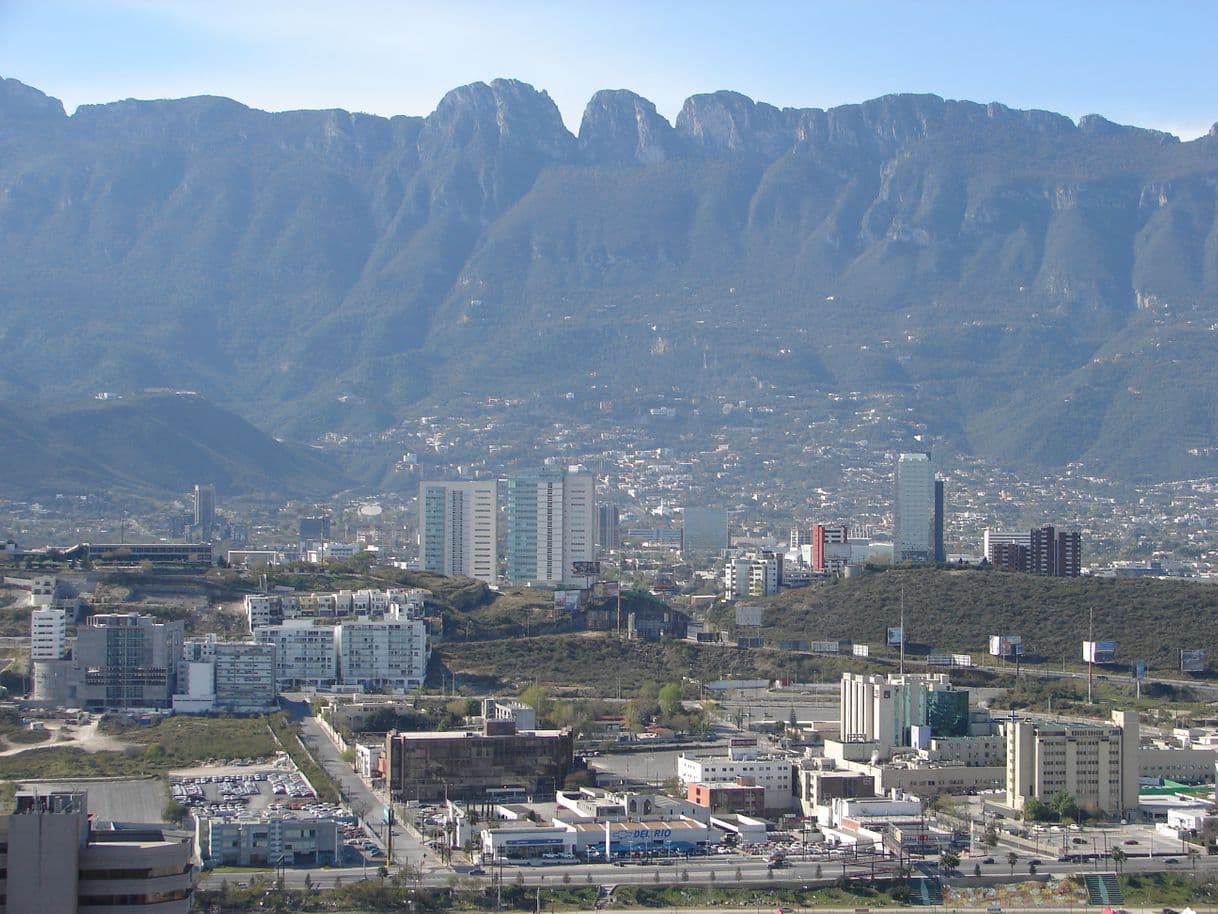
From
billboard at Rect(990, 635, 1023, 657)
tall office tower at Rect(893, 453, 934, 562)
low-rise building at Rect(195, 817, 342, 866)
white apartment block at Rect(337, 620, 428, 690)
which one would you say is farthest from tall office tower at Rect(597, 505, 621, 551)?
low-rise building at Rect(195, 817, 342, 866)

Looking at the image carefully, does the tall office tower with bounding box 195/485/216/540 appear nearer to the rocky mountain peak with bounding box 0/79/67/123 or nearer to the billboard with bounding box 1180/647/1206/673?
the billboard with bounding box 1180/647/1206/673

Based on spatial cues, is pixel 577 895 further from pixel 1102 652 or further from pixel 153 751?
pixel 1102 652

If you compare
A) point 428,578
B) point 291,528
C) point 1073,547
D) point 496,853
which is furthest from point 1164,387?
point 496,853

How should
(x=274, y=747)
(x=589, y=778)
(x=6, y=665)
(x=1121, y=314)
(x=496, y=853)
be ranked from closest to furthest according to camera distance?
1. (x=496, y=853)
2. (x=589, y=778)
3. (x=274, y=747)
4. (x=6, y=665)
5. (x=1121, y=314)

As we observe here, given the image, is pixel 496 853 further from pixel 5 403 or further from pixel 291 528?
pixel 5 403

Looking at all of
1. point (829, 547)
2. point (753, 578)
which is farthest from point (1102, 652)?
point (829, 547)

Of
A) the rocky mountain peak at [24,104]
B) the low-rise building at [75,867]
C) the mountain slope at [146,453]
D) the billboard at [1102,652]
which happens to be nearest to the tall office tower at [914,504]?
the billboard at [1102,652]
